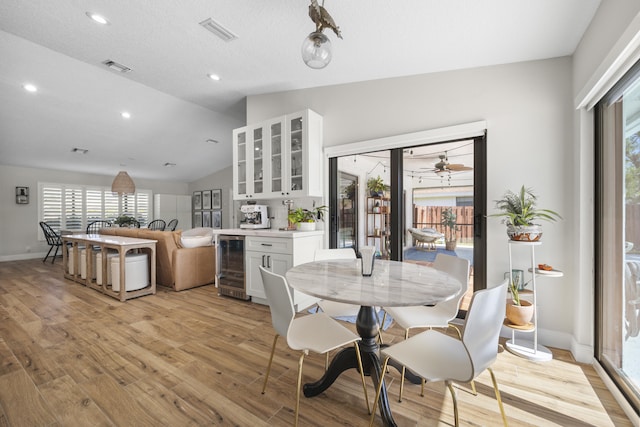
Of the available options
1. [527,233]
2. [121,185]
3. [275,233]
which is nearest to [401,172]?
[527,233]

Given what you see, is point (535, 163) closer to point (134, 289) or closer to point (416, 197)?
point (416, 197)

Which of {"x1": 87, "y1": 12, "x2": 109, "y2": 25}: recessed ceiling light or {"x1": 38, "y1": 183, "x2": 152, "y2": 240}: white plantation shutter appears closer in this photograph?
{"x1": 87, "y1": 12, "x2": 109, "y2": 25}: recessed ceiling light

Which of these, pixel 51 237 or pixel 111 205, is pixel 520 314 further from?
pixel 111 205

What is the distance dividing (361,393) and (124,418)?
136 cm

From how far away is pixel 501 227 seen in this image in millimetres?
2455

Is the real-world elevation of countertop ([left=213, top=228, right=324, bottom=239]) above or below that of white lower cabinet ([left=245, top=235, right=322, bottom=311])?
above

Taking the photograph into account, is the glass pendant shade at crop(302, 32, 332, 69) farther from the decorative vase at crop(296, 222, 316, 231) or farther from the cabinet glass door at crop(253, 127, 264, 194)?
the cabinet glass door at crop(253, 127, 264, 194)

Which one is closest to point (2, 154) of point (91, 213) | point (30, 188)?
point (30, 188)

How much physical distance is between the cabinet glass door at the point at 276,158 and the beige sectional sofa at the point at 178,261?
166 cm

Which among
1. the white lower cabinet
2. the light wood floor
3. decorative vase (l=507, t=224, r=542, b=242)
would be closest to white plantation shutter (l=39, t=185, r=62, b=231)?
the light wood floor

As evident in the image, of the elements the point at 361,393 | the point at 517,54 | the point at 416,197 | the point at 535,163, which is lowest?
the point at 361,393

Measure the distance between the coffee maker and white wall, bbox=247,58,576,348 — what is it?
81.4 inches

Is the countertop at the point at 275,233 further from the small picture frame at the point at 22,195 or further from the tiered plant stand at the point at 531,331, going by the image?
the small picture frame at the point at 22,195

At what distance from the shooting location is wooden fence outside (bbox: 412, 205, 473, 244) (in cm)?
270
